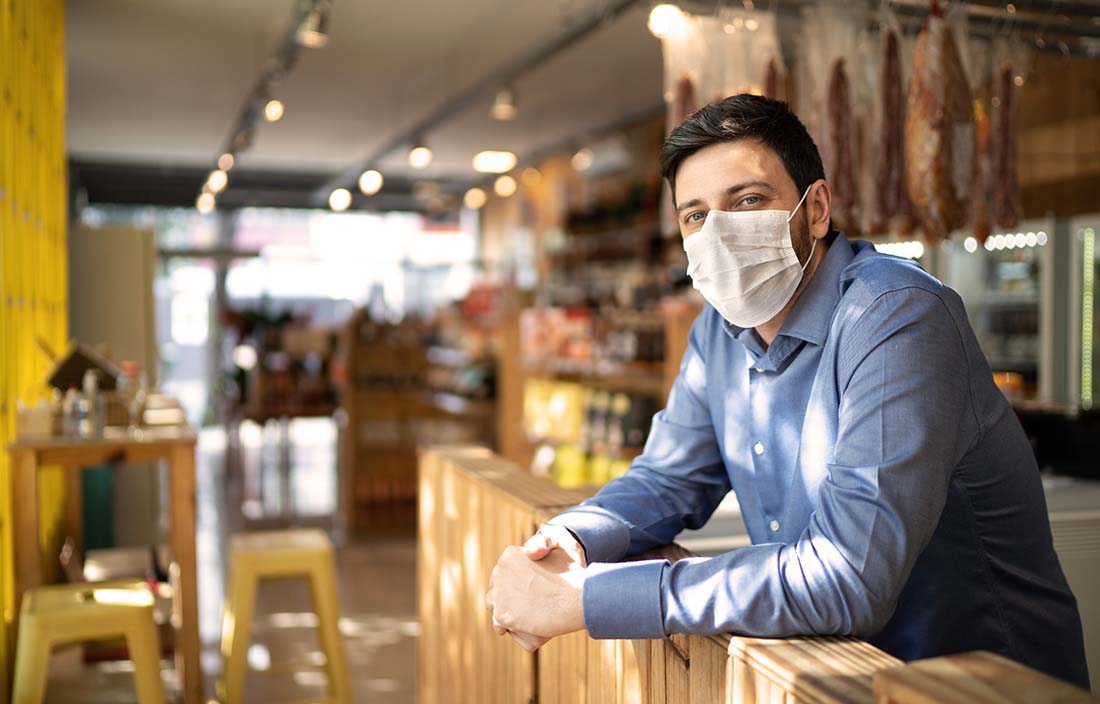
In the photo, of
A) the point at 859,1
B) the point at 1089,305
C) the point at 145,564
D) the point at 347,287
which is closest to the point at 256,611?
the point at 145,564

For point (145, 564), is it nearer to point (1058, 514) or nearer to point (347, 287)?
point (1058, 514)

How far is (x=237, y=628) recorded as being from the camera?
348cm

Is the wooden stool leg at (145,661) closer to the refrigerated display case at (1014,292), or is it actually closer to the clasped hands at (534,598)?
the clasped hands at (534,598)

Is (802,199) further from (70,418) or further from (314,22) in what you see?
(314,22)

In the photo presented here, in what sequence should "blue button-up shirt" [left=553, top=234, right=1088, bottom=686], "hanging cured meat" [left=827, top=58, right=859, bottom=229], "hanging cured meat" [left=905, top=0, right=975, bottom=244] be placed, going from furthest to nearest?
"hanging cured meat" [left=827, top=58, right=859, bottom=229]
"hanging cured meat" [left=905, top=0, right=975, bottom=244]
"blue button-up shirt" [left=553, top=234, right=1088, bottom=686]

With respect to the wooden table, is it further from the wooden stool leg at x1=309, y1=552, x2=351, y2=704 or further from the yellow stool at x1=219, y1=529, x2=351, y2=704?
the wooden stool leg at x1=309, y1=552, x2=351, y2=704

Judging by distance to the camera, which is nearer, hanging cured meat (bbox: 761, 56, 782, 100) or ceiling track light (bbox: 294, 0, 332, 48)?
hanging cured meat (bbox: 761, 56, 782, 100)

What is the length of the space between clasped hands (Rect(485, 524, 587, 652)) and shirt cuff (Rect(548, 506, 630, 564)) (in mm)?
73

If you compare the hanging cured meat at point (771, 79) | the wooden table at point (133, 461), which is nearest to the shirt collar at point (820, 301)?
the hanging cured meat at point (771, 79)

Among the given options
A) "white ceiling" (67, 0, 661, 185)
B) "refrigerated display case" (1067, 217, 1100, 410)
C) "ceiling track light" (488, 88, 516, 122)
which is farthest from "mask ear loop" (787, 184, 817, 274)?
"ceiling track light" (488, 88, 516, 122)

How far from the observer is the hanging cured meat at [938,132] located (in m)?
2.96

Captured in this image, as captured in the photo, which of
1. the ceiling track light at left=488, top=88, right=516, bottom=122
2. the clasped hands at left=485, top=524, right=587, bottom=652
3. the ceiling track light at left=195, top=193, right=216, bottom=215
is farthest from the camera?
the ceiling track light at left=195, top=193, right=216, bottom=215

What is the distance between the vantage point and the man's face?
1.50 meters

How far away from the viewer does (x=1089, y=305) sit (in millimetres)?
4797
